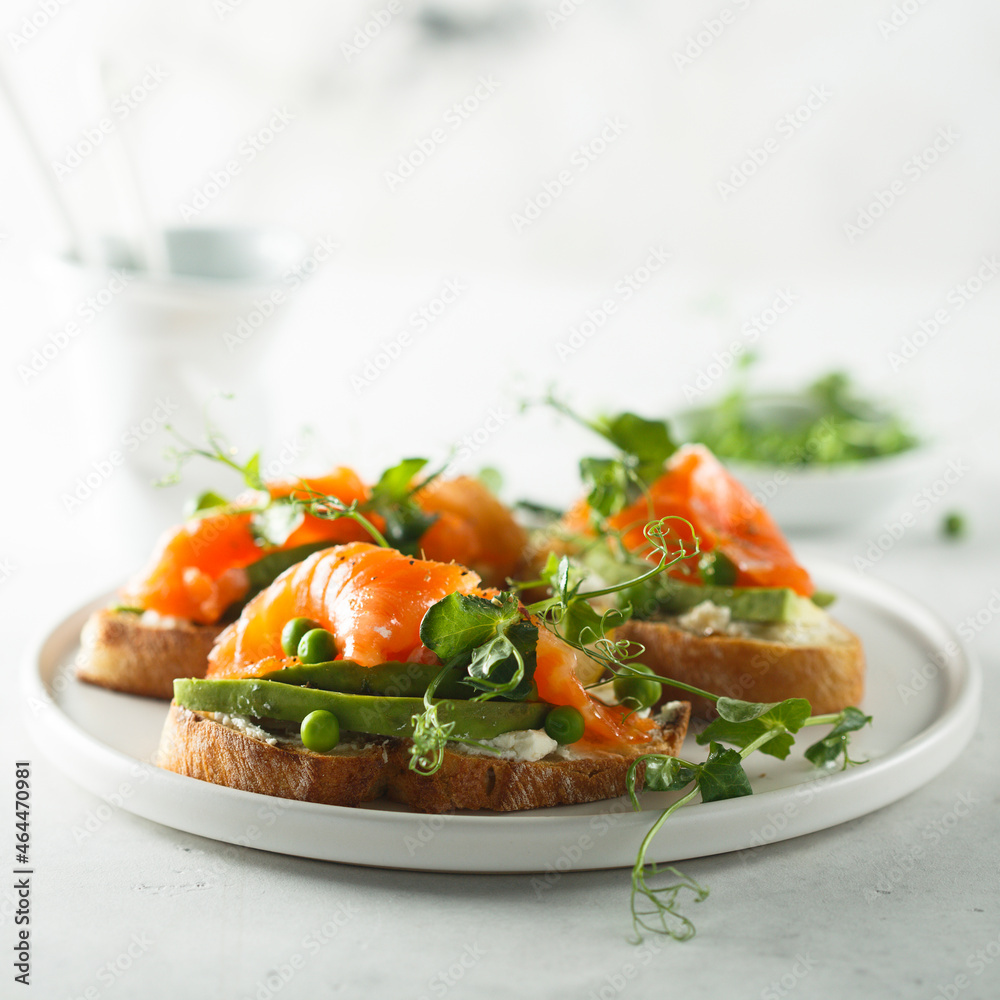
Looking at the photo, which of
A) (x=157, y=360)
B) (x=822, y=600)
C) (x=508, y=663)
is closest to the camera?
(x=508, y=663)

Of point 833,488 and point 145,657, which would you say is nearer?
point 145,657

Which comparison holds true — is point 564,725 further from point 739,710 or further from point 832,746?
point 832,746

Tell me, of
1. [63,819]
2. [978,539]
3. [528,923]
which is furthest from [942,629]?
[63,819]

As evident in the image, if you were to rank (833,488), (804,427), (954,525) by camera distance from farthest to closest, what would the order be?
(804,427) < (954,525) < (833,488)

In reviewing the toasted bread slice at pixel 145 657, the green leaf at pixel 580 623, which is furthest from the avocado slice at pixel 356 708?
the toasted bread slice at pixel 145 657

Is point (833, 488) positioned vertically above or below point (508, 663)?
below

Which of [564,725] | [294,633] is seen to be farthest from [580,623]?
[294,633]

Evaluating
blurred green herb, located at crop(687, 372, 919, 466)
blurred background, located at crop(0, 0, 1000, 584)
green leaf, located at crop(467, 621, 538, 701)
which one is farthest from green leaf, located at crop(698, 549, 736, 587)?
blurred background, located at crop(0, 0, 1000, 584)
